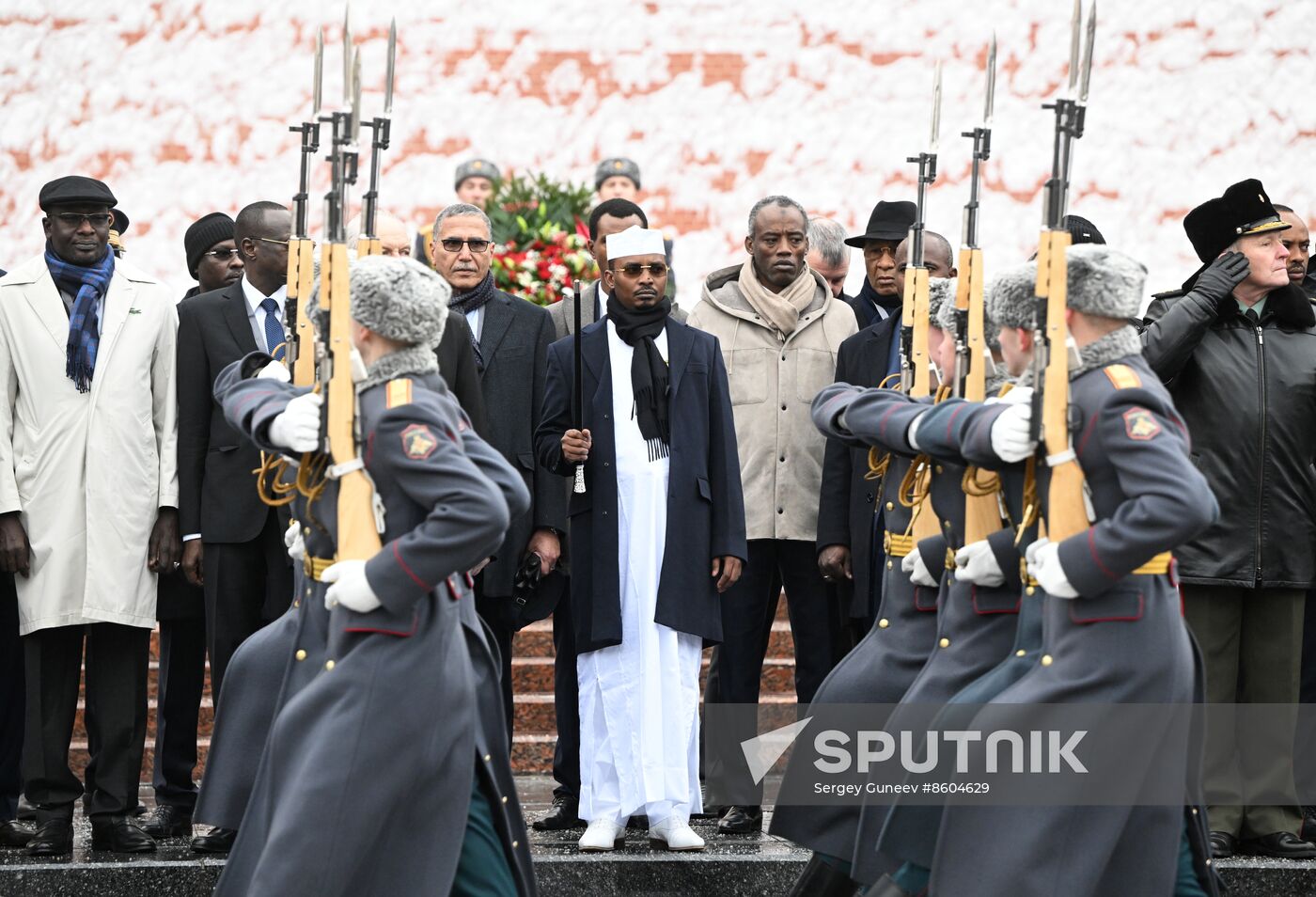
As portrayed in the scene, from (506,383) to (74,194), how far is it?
1619 millimetres

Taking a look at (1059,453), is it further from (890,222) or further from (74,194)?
(74,194)

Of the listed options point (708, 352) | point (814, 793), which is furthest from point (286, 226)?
point (814, 793)

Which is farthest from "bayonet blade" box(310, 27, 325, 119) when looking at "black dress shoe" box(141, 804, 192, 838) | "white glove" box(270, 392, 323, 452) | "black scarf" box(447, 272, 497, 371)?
"black dress shoe" box(141, 804, 192, 838)

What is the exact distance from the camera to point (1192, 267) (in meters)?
12.6

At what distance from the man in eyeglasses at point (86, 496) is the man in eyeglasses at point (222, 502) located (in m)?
0.09

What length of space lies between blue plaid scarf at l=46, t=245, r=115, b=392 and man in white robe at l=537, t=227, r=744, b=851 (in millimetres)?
1518

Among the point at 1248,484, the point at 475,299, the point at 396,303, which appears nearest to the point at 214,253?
the point at 475,299

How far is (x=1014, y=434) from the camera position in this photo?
488cm

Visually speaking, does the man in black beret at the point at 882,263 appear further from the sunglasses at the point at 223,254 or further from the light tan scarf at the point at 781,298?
the sunglasses at the point at 223,254

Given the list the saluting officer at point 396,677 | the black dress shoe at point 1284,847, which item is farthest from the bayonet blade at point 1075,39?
the black dress shoe at point 1284,847

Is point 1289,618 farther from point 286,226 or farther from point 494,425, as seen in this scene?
point 286,226

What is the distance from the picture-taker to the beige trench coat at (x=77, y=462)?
261 inches

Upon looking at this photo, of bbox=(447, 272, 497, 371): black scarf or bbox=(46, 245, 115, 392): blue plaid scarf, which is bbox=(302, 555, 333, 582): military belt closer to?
bbox=(46, 245, 115, 392): blue plaid scarf

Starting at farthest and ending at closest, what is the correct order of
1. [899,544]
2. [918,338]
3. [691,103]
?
1. [691,103]
2. [918,338]
3. [899,544]
